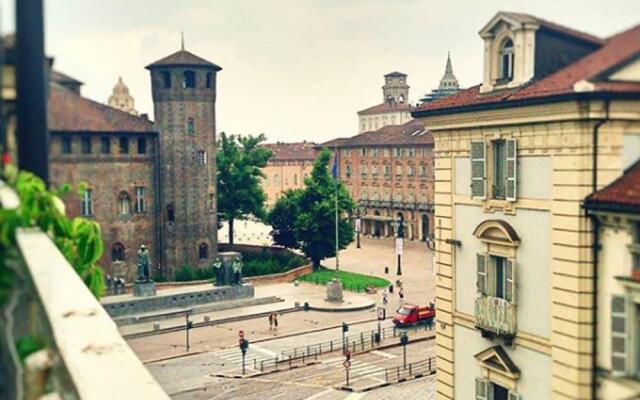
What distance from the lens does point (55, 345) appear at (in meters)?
2.15

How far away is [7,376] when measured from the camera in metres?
1.97

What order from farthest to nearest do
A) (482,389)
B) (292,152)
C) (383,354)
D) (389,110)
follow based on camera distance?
1. (389,110)
2. (292,152)
3. (383,354)
4. (482,389)

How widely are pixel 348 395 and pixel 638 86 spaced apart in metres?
16.8

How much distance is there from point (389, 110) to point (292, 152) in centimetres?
1495

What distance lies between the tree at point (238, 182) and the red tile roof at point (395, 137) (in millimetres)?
13983

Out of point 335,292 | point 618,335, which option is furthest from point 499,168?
point 335,292

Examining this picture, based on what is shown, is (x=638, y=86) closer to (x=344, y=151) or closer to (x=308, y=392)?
(x=308, y=392)

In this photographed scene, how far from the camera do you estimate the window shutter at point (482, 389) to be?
909cm

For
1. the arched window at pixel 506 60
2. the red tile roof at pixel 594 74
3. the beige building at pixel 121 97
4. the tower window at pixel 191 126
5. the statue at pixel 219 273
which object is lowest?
the statue at pixel 219 273

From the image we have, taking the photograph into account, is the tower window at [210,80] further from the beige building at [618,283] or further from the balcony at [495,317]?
the beige building at [618,283]

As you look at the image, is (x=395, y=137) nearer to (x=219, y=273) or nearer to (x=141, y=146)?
(x=219, y=273)

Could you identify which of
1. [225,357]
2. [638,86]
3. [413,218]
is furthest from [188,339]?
[413,218]

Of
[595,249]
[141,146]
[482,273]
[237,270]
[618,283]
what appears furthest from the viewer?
[237,270]

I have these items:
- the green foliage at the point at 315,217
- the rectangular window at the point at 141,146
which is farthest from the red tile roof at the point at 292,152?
the rectangular window at the point at 141,146
